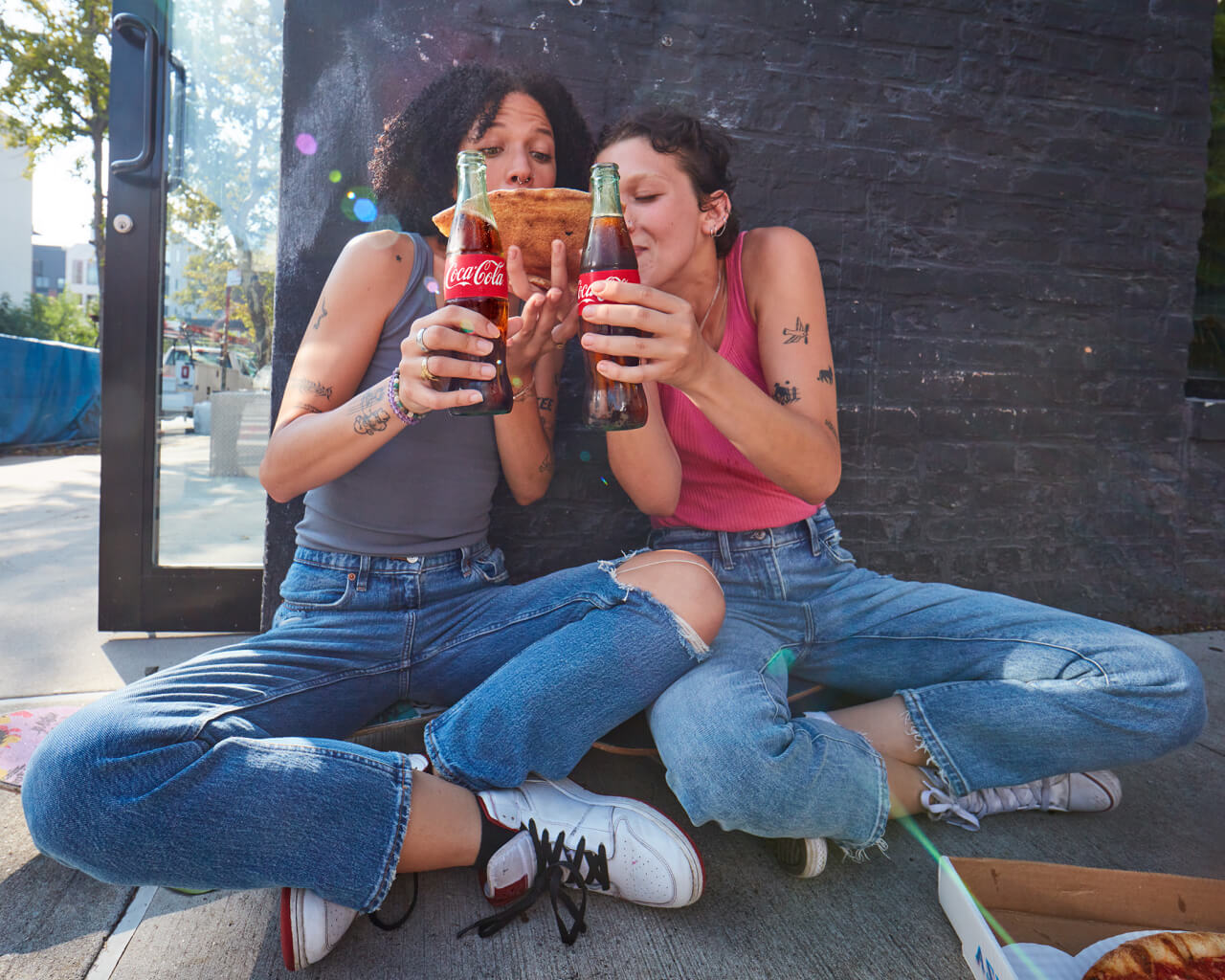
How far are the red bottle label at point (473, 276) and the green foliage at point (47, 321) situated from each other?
21529mm

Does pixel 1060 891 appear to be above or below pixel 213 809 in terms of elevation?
below

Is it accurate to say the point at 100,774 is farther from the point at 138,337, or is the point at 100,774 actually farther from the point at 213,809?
the point at 138,337

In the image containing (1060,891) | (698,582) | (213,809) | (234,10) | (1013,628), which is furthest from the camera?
(234,10)

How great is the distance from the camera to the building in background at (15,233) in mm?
33312

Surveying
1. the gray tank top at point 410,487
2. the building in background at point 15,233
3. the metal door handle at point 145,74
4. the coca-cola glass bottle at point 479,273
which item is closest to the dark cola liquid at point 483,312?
the coca-cola glass bottle at point 479,273

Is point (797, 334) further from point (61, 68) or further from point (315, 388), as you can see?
point (61, 68)

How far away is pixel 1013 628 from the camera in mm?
1634

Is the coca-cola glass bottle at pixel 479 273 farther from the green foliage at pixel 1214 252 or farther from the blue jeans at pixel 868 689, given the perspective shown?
the green foliage at pixel 1214 252

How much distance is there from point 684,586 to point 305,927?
34.6 inches

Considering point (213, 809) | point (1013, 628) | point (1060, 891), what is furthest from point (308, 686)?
point (1013, 628)

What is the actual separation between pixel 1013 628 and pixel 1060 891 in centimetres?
57

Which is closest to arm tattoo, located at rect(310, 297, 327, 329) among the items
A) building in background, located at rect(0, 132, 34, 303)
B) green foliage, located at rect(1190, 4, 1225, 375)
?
green foliage, located at rect(1190, 4, 1225, 375)

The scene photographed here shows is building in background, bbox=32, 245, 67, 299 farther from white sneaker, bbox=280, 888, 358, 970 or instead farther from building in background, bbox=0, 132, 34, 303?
white sneaker, bbox=280, 888, 358, 970

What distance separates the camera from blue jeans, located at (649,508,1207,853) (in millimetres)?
1331
